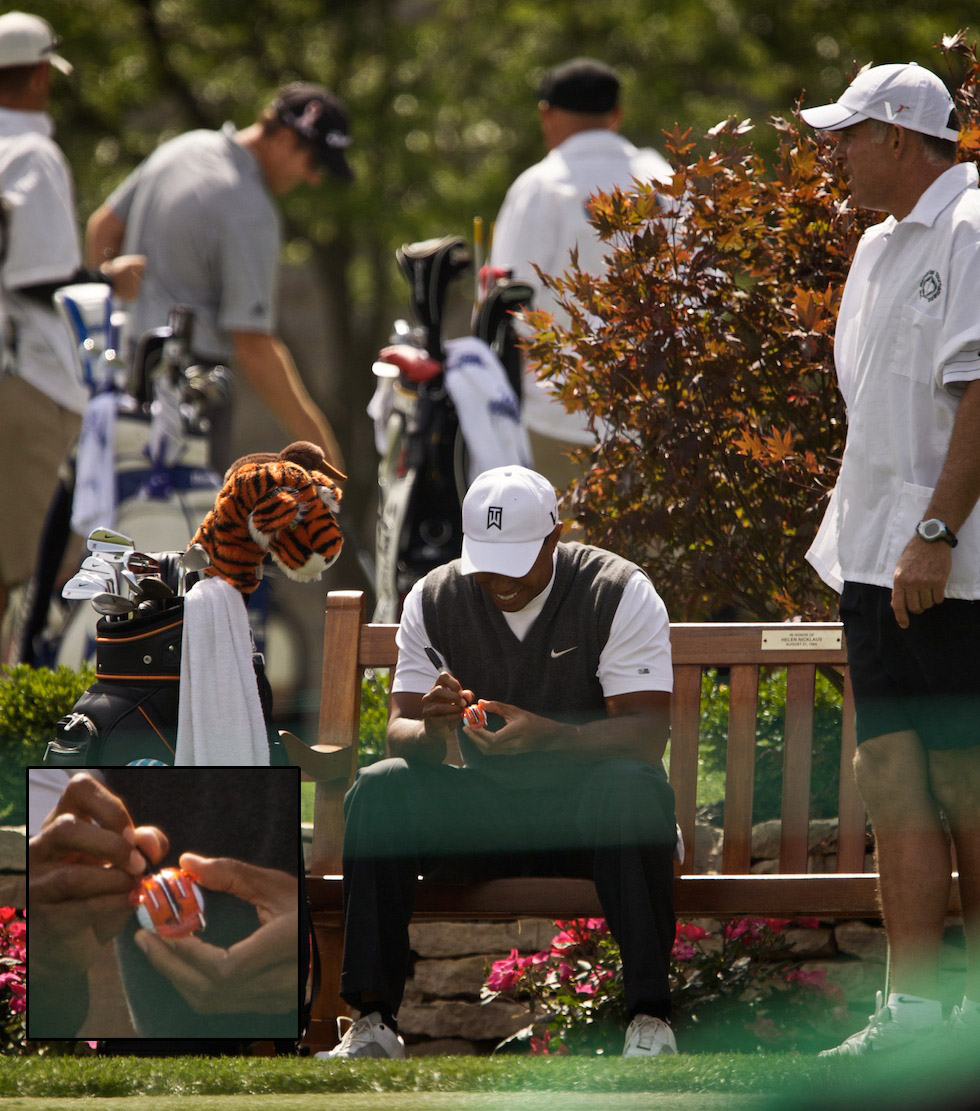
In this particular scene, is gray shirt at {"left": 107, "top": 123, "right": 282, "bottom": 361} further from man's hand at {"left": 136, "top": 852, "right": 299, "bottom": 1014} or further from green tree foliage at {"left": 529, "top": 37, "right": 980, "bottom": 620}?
man's hand at {"left": 136, "top": 852, "right": 299, "bottom": 1014}

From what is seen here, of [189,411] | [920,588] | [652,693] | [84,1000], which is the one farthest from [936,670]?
[189,411]

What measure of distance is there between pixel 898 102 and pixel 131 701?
2026mm

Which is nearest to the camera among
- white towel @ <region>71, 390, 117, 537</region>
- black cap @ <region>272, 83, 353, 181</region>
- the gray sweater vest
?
the gray sweater vest

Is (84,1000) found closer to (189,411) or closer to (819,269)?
(819,269)

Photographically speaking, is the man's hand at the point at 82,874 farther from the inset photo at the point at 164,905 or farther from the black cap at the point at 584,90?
the black cap at the point at 584,90

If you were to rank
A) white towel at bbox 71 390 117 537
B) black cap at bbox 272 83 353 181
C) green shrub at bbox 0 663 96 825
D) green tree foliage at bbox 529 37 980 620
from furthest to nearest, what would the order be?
1. black cap at bbox 272 83 353 181
2. white towel at bbox 71 390 117 537
3. green shrub at bbox 0 663 96 825
4. green tree foliage at bbox 529 37 980 620

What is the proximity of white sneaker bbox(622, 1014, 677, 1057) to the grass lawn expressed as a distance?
0.11m

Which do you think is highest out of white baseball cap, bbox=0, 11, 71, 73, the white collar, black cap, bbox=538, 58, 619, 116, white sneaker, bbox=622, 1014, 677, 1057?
white baseball cap, bbox=0, 11, 71, 73

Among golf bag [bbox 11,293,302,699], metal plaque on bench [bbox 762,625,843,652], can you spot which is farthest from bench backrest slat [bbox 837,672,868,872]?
golf bag [bbox 11,293,302,699]

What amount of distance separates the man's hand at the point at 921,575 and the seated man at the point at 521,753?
0.73m

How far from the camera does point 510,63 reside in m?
15.9

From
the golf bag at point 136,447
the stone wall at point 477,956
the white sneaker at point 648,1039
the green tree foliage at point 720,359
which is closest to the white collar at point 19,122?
the golf bag at point 136,447

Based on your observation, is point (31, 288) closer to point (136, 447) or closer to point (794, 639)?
point (136, 447)

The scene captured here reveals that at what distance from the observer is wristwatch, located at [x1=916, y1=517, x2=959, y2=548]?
12.9ft
